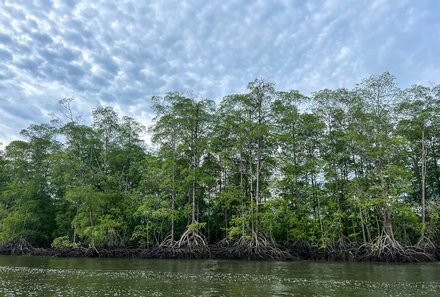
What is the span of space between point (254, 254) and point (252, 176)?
7.90 m

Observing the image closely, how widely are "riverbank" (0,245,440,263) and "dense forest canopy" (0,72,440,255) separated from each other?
714 mm

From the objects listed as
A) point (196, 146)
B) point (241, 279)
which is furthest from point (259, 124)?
point (241, 279)

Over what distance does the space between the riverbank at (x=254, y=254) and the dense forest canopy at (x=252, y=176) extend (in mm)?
714

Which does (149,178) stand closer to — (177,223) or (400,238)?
(177,223)

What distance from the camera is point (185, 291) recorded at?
484 inches

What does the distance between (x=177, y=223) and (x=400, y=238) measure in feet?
69.6

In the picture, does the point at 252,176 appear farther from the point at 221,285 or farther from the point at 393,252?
the point at 221,285

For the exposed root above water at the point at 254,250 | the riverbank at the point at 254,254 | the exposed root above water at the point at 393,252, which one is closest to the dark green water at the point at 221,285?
the exposed root above water at the point at 393,252

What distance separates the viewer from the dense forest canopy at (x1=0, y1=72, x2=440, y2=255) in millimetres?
28912

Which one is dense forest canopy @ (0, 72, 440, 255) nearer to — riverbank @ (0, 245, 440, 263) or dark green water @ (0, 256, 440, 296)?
riverbank @ (0, 245, 440, 263)

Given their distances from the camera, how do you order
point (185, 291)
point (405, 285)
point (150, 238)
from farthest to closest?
point (150, 238), point (405, 285), point (185, 291)

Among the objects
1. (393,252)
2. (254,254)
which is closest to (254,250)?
(254,254)

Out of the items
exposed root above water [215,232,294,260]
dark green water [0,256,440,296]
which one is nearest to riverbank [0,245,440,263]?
exposed root above water [215,232,294,260]

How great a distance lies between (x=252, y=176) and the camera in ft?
111
